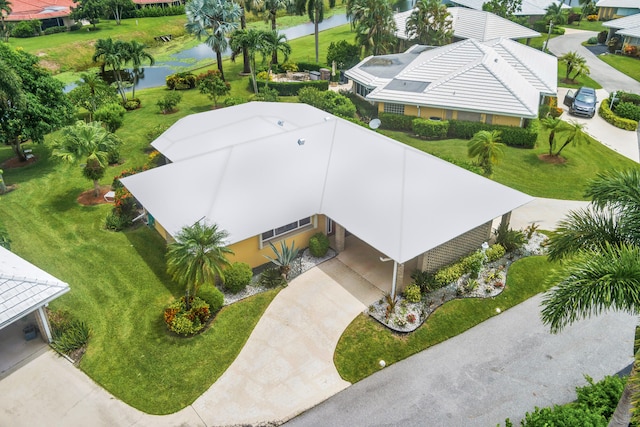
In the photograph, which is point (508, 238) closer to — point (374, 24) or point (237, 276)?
point (237, 276)

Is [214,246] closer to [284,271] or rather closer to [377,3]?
[284,271]

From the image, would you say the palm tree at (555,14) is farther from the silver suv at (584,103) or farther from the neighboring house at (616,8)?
the silver suv at (584,103)

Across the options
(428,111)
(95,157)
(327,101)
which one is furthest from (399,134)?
(95,157)

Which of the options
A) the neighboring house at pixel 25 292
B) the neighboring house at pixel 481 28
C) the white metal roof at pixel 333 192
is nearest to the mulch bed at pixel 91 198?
the white metal roof at pixel 333 192

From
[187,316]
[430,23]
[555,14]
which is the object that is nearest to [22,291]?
[187,316]

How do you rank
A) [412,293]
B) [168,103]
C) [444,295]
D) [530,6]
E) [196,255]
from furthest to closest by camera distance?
[530,6]
[168,103]
[444,295]
[412,293]
[196,255]

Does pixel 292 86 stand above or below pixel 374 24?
below

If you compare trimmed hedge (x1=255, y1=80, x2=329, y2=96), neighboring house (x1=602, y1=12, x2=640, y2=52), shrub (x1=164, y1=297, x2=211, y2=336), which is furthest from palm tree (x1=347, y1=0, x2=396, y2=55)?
shrub (x1=164, y1=297, x2=211, y2=336)

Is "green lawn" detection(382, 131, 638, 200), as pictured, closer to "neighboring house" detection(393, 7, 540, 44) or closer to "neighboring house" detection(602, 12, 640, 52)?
"neighboring house" detection(393, 7, 540, 44)
